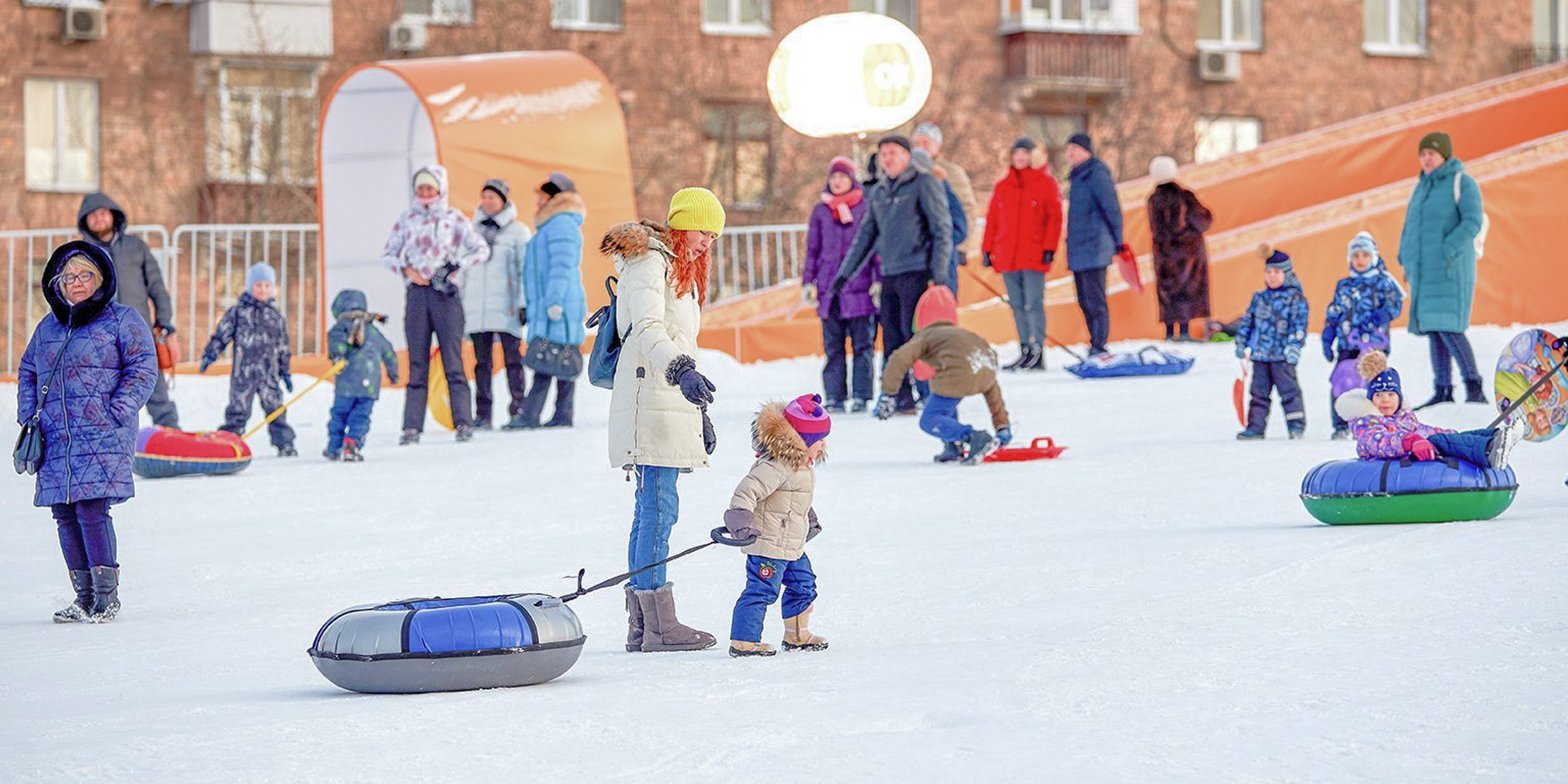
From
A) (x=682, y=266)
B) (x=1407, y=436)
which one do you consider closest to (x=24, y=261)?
(x=1407, y=436)

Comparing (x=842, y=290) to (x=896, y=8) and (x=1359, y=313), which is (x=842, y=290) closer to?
(x=1359, y=313)

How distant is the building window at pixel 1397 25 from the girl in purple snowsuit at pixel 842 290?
24.9 meters

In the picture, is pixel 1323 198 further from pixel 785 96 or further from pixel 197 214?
pixel 197 214

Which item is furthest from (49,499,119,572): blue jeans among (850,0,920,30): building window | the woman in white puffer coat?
(850,0,920,30): building window

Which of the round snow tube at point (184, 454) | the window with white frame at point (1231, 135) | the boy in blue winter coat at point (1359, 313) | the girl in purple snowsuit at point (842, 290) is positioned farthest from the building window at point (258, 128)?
the boy in blue winter coat at point (1359, 313)

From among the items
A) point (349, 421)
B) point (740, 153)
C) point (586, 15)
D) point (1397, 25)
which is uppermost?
point (1397, 25)

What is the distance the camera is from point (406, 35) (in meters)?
30.8

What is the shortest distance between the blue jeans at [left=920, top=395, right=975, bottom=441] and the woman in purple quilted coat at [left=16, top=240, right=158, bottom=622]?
4.78m

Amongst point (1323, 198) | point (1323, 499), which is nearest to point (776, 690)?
point (1323, 499)

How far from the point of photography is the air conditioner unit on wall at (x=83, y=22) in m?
29.4

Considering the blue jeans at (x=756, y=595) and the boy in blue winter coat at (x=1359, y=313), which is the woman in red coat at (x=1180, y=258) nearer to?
the boy in blue winter coat at (x=1359, y=313)

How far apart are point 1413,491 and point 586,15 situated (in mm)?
25125

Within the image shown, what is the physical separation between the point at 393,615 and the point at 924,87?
15.7m

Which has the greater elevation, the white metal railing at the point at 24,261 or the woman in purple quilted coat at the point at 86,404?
the white metal railing at the point at 24,261
